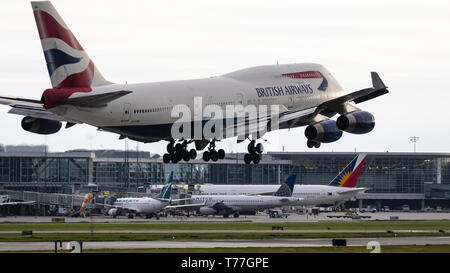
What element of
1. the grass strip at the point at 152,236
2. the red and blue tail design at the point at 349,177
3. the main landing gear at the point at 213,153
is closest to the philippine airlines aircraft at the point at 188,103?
the main landing gear at the point at 213,153

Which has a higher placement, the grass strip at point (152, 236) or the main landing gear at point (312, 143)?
the main landing gear at point (312, 143)

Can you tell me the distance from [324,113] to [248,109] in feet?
27.7

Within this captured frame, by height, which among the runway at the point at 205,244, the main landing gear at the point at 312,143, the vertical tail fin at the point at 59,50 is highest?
the vertical tail fin at the point at 59,50

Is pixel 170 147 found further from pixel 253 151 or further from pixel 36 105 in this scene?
pixel 36 105

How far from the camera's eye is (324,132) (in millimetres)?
64438

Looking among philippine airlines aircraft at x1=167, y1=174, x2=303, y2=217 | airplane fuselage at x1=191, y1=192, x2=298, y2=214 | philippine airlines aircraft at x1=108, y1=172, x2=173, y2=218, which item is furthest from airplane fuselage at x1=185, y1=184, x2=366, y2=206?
philippine airlines aircraft at x1=108, y1=172, x2=173, y2=218

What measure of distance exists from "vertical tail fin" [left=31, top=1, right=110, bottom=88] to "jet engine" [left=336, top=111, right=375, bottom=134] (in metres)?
19.8

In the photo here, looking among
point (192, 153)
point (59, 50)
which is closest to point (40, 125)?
point (59, 50)

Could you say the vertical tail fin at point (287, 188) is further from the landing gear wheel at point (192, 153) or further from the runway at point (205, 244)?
the landing gear wheel at point (192, 153)

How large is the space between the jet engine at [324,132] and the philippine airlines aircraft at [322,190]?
90.2 m

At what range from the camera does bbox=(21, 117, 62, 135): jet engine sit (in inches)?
2360

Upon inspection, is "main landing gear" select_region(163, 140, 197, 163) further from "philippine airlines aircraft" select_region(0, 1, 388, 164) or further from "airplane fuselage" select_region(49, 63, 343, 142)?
"airplane fuselage" select_region(49, 63, 343, 142)

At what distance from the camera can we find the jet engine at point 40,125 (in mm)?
59938

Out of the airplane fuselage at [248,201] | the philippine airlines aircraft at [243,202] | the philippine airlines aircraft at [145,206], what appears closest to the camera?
the philippine airlines aircraft at [145,206]
